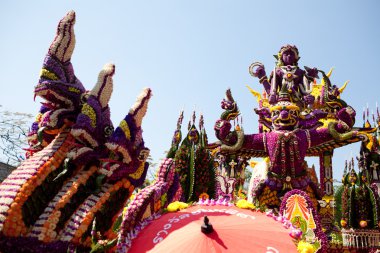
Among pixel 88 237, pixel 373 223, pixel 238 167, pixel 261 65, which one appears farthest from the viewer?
pixel 238 167

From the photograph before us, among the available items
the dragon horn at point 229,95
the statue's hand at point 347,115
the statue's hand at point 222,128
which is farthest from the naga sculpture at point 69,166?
the statue's hand at point 347,115

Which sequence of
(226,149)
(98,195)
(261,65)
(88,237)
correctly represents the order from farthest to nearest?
(261,65)
(226,149)
(98,195)
(88,237)

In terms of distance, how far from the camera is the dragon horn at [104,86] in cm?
477

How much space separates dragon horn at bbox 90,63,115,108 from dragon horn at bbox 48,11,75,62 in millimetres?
486

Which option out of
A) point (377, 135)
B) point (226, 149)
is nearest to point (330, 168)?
point (377, 135)

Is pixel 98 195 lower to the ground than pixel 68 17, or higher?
lower

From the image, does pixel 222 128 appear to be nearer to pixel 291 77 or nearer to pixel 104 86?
pixel 291 77

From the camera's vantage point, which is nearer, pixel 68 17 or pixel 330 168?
pixel 68 17

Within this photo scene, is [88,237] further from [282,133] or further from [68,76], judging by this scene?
[282,133]

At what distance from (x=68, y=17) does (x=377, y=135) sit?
14.6 metres

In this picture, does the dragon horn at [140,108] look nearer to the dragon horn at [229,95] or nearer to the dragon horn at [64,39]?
the dragon horn at [64,39]

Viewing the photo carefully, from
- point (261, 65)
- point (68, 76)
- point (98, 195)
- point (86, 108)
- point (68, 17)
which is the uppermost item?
point (261, 65)

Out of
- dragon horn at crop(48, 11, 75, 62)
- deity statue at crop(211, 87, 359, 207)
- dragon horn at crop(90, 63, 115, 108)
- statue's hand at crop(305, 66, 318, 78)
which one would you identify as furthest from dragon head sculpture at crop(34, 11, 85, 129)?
statue's hand at crop(305, 66, 318, 78)

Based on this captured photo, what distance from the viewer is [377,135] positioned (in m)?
15.9
